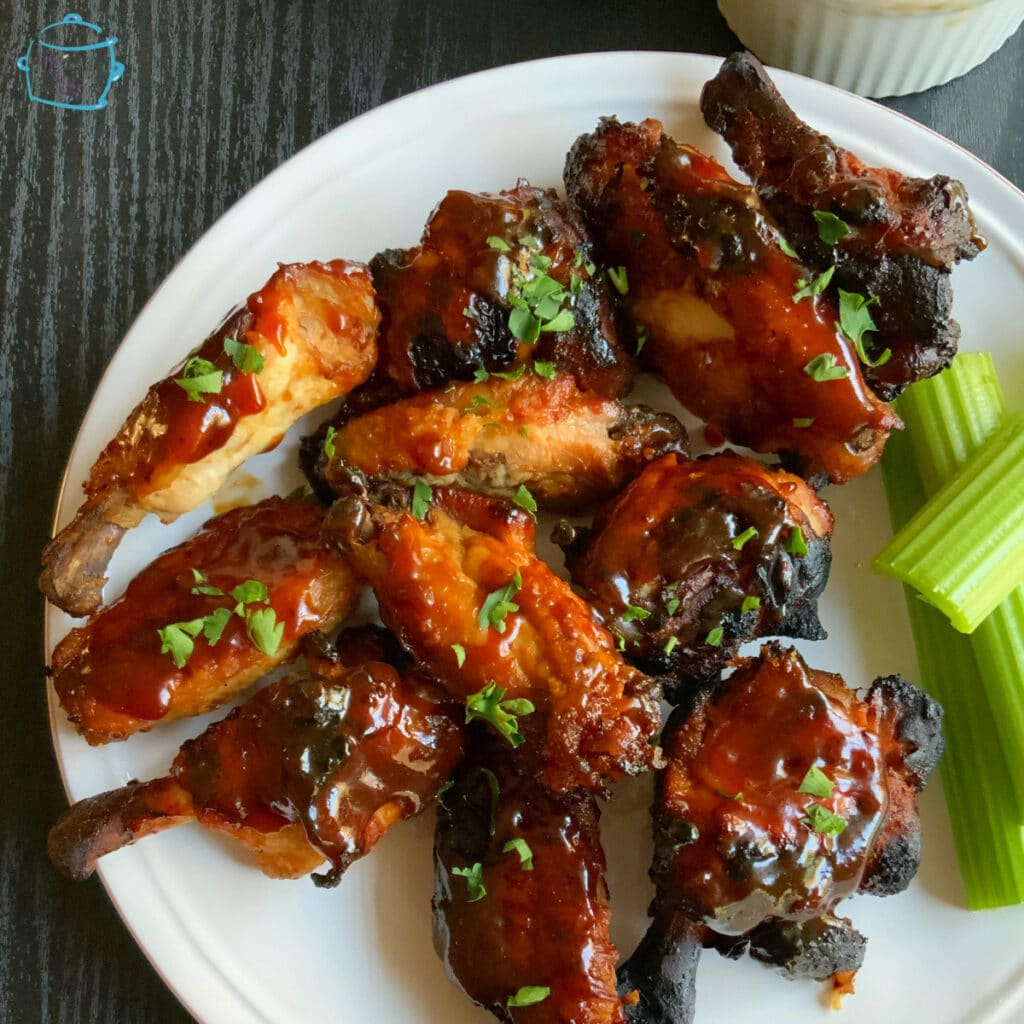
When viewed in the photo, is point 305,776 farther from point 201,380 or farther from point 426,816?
point 201,380

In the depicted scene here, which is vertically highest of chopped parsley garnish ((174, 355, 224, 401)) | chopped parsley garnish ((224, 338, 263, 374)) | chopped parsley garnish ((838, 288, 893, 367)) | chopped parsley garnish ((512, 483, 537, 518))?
chopped parsley garnish ((838, 288, 893, 367))

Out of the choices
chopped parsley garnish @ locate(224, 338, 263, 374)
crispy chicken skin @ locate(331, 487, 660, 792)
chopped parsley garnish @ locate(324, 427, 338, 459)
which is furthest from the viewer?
chopped parsley garnish @ locate(324, 427, 338, 459)

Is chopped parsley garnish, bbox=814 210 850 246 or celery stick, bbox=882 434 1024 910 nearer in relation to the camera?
chopped parsley garnish, bbox=814 210 850 246

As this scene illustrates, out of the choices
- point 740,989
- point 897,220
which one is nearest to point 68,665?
point 740,989

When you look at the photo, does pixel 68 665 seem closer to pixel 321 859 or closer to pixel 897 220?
pixel 321 859

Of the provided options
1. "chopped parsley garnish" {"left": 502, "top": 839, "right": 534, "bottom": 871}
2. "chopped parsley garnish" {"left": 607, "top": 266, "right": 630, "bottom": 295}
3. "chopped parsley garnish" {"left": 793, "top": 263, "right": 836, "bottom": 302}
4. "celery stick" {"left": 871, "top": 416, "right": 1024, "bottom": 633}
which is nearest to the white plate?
"celery stick" {"left": 871, "top": 416, "right": 1024, "bottom": 633}

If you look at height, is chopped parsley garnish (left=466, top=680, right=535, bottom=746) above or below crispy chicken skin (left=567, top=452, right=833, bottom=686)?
below

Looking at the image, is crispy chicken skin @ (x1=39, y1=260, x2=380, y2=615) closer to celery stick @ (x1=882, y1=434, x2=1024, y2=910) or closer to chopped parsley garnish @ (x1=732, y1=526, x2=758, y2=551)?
chopped parsley garnish @ (x1=732, y1=526, x2=758, y2=551)

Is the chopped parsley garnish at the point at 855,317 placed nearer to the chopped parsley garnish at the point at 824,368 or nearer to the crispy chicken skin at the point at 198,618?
the chopped parsley garnish at the point at 824,368
